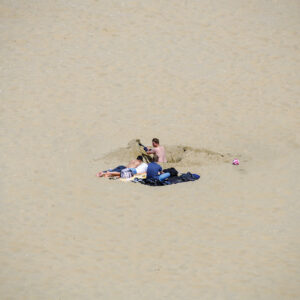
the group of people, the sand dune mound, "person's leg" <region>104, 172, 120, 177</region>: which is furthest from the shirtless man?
"person's leg" <region>104, 172, 120, 177</region>

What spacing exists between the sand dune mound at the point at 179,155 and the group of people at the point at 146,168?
1.19ft

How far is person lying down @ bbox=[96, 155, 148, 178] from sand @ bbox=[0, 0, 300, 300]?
338mm

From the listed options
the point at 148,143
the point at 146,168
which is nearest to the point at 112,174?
the point at 146,168

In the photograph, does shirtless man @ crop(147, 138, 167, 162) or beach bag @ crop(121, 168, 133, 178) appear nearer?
beach bag @ crop(121, 168, 133, 178)

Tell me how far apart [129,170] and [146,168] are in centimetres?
54

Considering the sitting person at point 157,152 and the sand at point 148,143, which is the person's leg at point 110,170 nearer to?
the sand at point 148,143

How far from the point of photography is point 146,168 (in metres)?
14.4

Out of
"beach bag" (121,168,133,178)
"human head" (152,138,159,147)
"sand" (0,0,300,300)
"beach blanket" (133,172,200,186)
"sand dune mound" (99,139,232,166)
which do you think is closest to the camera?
"sand" (0,0,300,300)

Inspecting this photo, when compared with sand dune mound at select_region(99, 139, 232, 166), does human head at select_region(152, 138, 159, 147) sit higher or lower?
higher

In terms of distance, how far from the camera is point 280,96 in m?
18.9

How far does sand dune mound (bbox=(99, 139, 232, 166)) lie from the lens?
15.1 meters

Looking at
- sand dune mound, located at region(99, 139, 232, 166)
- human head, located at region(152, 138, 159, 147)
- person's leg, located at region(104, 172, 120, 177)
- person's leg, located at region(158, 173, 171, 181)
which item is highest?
human head, located at region(152, 138, 159, 147)

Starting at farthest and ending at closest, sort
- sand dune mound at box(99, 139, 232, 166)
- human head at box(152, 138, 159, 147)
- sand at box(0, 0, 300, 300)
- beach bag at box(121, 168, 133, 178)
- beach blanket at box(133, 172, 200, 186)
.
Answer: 1. sand dune mound at box(99, 139, 232, 166)
2. human head at box(152, 138, 159, 147)
3. beach bag at box(121, 168, 133, 178)
4. beach blanket at box(133, 172, 200, 186)
5. sand at box(0, 0, 300, 300)

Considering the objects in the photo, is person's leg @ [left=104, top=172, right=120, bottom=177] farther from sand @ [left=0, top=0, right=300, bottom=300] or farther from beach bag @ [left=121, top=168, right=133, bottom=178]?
sand @ [left=0, top=0, right=300, bottom=300]
